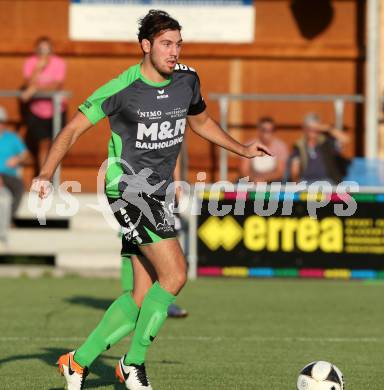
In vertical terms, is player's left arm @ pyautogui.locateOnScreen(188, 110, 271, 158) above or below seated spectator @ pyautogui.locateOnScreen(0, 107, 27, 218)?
above

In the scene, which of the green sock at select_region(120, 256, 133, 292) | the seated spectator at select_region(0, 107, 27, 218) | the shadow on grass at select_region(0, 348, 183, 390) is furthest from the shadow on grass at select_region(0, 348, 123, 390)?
the seated spectator at select_region(0, 107, 27, 218)

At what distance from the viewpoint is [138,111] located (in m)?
7.22

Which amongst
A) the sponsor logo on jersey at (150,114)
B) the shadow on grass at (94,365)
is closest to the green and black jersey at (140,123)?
the sponsor logo on jersey at (150,114)

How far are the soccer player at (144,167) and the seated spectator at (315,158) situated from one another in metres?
7.99

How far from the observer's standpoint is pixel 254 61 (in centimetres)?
1783

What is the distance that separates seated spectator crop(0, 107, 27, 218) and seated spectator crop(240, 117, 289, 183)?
281cm

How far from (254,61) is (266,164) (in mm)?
2638

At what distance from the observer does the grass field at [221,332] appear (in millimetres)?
8008

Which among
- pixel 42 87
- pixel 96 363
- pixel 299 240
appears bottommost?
pixel 299 240

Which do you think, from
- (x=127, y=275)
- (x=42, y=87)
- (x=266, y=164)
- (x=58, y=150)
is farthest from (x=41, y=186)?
(x=42, y=87)

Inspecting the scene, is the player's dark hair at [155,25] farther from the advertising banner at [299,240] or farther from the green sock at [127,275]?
the advertising banner at [299,240]

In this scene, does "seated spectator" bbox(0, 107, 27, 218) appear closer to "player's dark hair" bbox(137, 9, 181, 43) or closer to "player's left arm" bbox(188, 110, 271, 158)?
"player's left arm" bbox(188, 110, 271, 158)

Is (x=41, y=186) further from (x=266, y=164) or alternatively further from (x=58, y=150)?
(x=266, y=164)

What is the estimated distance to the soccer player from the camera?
7.22 meters
